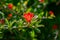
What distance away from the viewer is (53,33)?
2.41 metres

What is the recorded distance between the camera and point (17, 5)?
6.25ft

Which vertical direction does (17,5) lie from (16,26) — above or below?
above

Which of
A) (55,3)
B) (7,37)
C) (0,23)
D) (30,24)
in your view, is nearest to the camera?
(30,24)

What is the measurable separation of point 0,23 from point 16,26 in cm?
14

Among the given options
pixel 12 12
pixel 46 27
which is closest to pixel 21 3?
pixel 12 12

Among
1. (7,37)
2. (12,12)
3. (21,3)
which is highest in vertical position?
(21,3)

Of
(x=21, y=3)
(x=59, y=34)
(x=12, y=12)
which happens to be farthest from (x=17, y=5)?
(x=59, y=34)

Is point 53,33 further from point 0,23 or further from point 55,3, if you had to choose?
point 0,23

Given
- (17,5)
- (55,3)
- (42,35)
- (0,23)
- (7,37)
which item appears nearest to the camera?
(0,23)

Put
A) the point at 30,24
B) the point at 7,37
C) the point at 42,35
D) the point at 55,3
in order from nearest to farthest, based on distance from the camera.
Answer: the point at 30,24 → the point at 7,37 → the point at 42,35 → the point at 55,3

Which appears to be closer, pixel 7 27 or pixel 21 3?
pixel 7 27

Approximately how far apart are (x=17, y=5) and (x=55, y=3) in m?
0.80

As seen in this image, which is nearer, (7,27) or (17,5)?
(7,27)

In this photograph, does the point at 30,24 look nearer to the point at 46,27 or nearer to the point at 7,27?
the point at 7,27
